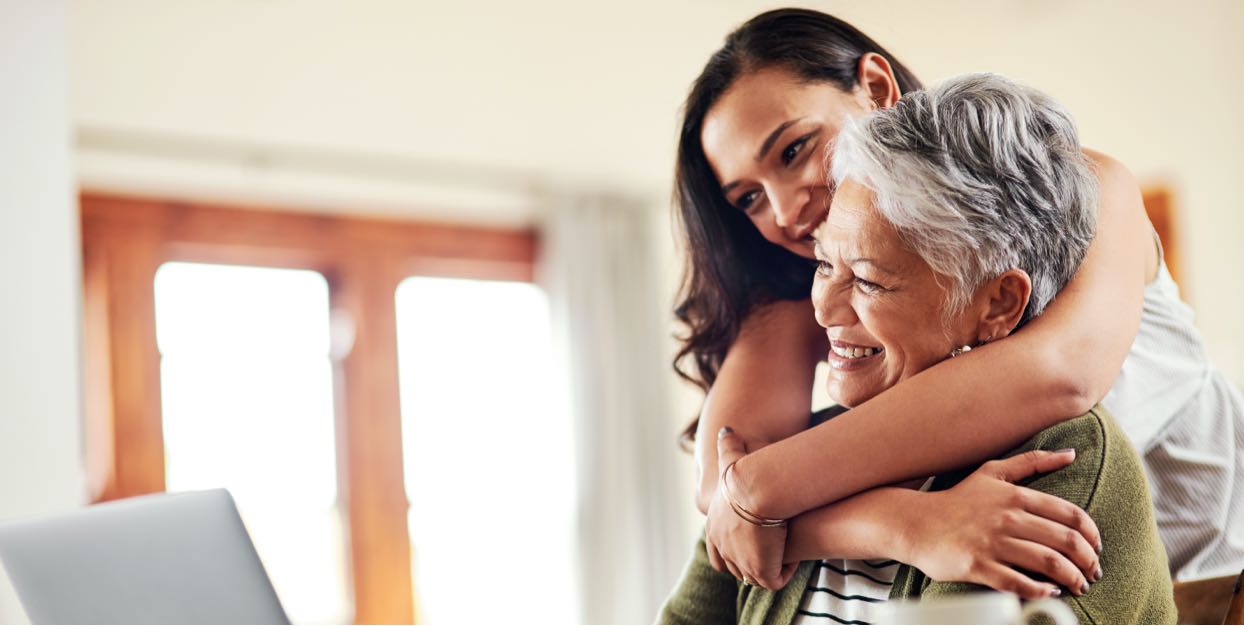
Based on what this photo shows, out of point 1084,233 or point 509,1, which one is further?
point 509,1

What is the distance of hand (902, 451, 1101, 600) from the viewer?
3.35 ft

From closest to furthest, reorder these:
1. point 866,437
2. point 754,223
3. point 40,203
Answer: point 866,437 → point 754,223 → point 40,203

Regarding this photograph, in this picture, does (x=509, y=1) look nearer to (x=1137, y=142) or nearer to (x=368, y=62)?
(x=368, y=62)

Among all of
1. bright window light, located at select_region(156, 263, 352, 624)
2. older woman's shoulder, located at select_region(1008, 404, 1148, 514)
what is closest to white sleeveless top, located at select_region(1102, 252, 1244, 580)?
older woman's shoulder, located at select_region(1008, 404, 1148, 514)

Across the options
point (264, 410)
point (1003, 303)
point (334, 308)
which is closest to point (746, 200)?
point (1003, 303)

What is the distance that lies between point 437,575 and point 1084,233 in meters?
4.75

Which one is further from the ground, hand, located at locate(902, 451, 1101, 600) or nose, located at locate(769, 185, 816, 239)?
nose, located at locate(769, 185, 816, 239)

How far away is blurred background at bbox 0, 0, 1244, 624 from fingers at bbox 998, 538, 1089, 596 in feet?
13.1

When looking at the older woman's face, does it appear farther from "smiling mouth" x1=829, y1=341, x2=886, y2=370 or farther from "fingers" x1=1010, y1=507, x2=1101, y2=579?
"fingers" x1=1010, y1=507, x2=1101, y2=579

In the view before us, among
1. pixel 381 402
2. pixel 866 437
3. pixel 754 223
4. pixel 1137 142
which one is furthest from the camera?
pixel 1137 142

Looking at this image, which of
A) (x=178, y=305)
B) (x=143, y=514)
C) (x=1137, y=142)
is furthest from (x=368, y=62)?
(x=143, y=514)

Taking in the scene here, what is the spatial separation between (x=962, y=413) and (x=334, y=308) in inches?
184

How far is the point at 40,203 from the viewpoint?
2441mm

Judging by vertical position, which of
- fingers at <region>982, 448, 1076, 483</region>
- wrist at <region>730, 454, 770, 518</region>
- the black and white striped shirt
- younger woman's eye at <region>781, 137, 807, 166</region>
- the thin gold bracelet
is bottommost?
the black and white striped shirt
